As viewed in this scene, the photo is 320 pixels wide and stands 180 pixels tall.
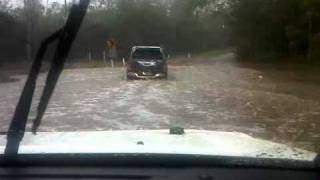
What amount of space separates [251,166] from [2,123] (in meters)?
8.95

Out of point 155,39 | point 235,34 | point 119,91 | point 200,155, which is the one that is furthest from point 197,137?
point 119,91

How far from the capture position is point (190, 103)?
1650 centimetres

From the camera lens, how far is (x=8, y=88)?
1119 cm

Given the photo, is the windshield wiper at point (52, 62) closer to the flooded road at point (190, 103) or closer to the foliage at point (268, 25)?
the foliage at point (268, 25)

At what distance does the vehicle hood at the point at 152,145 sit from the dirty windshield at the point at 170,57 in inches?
7.4

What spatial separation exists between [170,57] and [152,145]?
792 centimetres

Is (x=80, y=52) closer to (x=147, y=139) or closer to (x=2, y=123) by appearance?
(x=147, y=139)

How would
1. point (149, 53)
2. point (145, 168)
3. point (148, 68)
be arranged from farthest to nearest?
point (148, 68)
point (149, 53)
point (145, 168)

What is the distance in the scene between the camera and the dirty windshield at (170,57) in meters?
4.56

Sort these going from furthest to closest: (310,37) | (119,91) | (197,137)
Answer: (119,91) → (310,37) → (197,137)

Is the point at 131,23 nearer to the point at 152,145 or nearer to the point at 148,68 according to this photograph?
the point at 152,145

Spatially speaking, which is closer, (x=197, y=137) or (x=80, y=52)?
(x=197, y=137)

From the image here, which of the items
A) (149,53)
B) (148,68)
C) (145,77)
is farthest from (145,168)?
(148,68)

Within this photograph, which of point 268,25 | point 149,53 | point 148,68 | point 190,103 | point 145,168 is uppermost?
point 268,25
